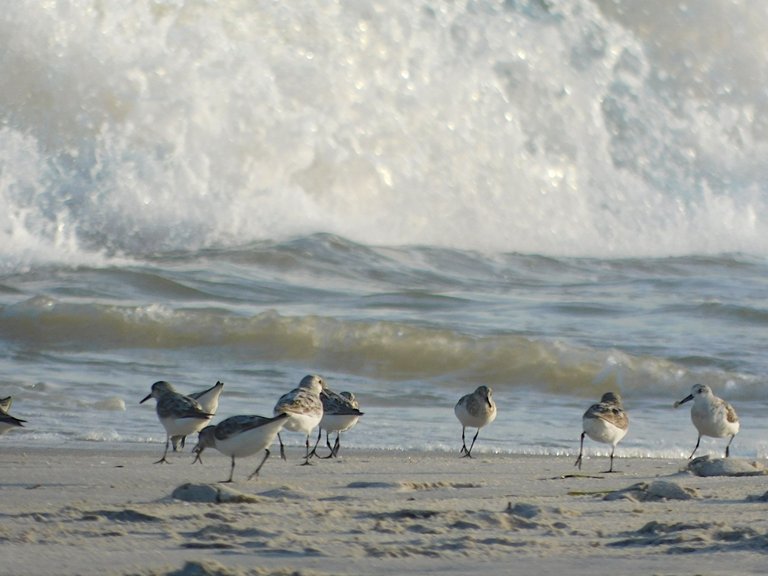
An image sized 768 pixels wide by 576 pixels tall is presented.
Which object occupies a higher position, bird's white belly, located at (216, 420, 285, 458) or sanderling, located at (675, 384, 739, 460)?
sanderling, located at (675, 384, 739, 460)

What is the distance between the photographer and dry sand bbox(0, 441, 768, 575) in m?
4.23

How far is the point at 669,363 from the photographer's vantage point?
36.4ft

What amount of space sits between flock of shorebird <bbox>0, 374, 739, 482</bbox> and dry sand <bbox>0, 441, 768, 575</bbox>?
0.19m

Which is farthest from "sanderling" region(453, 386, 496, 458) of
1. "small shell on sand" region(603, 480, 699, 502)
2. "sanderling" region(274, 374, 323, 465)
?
"small shell on sand" region(603, 480, 699, 502)

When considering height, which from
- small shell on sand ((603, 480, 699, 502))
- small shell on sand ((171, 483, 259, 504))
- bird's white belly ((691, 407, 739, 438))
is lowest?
small shell on sand ((171, 483, 259, 504))

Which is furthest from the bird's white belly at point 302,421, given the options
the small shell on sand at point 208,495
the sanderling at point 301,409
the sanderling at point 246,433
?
Result: the small shell on sand at point 208,495

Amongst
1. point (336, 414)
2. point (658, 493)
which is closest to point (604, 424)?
point (336, 414)

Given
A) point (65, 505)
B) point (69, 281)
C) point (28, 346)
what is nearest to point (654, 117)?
point (69, 281)

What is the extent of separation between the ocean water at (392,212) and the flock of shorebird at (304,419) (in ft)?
1.66

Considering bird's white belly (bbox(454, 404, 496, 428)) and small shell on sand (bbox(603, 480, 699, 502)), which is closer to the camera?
small shell on sand (bbox(603, 480, 699, 502))

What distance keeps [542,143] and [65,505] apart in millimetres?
16244

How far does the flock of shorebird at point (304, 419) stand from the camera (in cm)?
617

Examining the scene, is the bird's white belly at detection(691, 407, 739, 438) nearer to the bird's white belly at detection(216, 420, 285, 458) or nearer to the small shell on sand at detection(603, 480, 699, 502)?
the small shell on sand at detection(603, 480, 699, 502)

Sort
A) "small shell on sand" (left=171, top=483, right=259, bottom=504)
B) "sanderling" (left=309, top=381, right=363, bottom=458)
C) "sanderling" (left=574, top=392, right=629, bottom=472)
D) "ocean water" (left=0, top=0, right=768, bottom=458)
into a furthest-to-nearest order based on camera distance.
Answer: "ocean water" (left=0, top=0, right=768, bottom=458) → "sanderling" (left=309, top=381, right=363, bottom=458) → "sanderling" (left=574, top=392, right=629, bottom=472) → "small shell on sand" (left=171, top=483, right=259, bottom=504)
